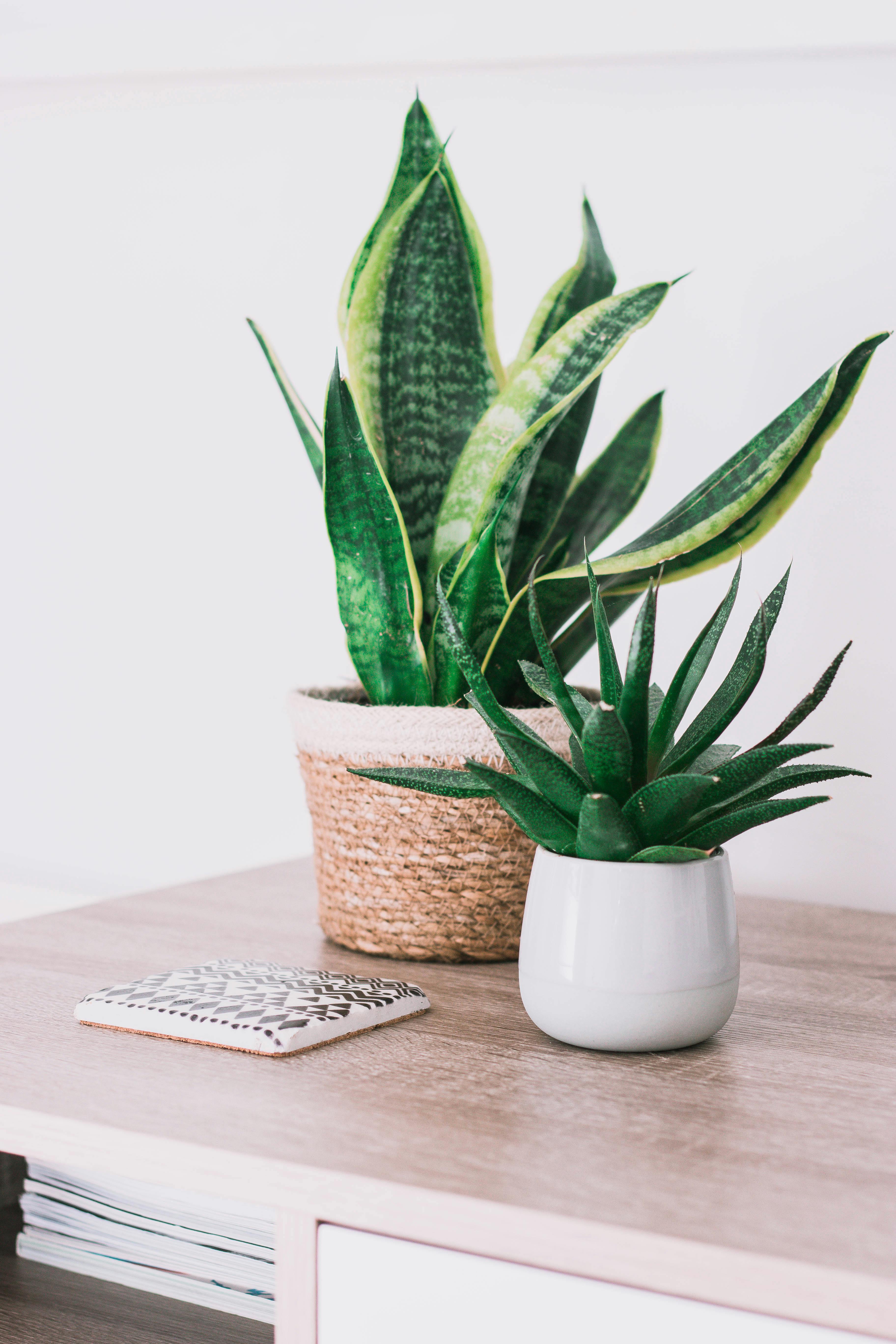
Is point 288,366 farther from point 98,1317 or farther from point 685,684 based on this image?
point 98,1317

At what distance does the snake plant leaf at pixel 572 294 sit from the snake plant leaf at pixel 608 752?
12.1 inches

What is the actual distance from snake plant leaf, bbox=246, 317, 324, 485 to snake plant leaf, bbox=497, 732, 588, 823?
0.25m

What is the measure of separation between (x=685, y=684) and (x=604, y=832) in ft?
0.32

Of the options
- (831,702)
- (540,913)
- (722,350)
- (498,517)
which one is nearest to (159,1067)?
(540,913)

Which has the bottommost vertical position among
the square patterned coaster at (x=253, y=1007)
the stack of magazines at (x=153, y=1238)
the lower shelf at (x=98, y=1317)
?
the lower shelf at (x=98, y=1317)

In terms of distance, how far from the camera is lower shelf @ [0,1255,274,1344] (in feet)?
1.88

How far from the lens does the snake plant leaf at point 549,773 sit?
55cm

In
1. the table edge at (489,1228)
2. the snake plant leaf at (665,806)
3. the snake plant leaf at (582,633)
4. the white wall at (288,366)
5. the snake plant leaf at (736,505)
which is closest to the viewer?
the table edge at (489,1228)

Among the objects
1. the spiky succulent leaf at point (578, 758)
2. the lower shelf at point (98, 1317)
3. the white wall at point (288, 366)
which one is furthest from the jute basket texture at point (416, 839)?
the white wall at point (288, 366)

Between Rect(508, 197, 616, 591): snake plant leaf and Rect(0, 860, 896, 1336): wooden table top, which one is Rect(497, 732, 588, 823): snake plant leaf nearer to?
Rect(0, 860, 896, 1336): wooden table top

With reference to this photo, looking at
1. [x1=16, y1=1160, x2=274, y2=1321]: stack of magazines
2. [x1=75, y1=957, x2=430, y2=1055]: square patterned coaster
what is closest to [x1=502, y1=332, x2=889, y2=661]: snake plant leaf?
[x1=75, y1=957, x2=430, y2=1055]: square patterned coaster

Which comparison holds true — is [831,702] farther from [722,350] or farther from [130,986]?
[130,986]

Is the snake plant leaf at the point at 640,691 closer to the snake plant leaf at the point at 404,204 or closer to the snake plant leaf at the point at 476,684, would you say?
the snake plant leaf at the point at 476,684

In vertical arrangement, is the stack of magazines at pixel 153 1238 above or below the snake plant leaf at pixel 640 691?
below
